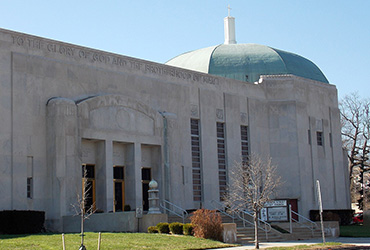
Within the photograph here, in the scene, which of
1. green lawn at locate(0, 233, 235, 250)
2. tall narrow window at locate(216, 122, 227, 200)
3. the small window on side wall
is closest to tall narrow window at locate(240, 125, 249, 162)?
tall narrow window at locate(216, 122, 227, 200)

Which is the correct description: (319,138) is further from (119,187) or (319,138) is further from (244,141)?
(119,187)

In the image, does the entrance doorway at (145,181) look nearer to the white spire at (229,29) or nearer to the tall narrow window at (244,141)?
the tall narrow window at (244,141)

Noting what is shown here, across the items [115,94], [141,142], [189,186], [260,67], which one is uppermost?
[260,67]

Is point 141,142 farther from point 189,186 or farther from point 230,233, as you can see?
point 230,233

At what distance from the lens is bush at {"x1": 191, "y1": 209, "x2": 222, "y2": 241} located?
26.4m

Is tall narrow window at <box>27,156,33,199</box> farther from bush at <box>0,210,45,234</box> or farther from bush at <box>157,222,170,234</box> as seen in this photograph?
bush at <box>157,222,170,234</box>

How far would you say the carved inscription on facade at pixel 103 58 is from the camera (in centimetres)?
3156

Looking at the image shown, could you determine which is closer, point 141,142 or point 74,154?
point 74,154

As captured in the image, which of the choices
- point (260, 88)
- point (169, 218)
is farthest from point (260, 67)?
point (169, 218)

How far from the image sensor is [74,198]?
30.4 m

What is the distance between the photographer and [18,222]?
1085 inches

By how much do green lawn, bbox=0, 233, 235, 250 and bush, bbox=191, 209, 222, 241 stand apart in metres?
0.68

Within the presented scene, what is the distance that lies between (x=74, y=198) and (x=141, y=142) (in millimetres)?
5651

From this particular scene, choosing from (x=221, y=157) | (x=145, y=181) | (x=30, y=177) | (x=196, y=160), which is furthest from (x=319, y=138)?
(x=30, y=177)
